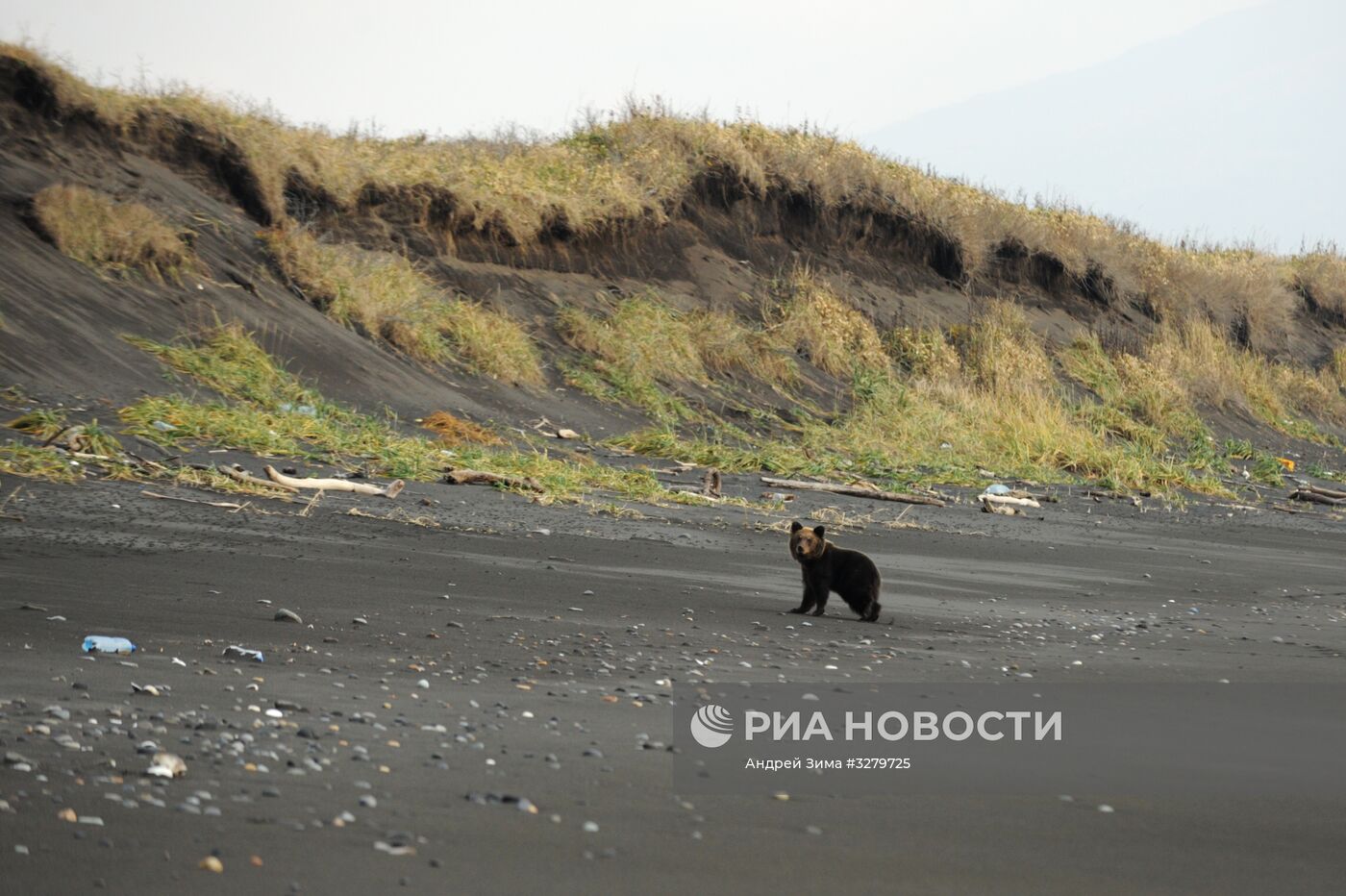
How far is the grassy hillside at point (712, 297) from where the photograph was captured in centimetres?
1544

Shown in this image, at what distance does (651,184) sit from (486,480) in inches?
491

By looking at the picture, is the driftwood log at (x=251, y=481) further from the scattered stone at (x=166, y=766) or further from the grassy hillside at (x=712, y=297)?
the scattered stone at (x=166, y=766)

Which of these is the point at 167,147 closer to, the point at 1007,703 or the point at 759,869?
the point at 1007,703

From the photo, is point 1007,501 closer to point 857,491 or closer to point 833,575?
point 857,491

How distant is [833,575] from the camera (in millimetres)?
6801

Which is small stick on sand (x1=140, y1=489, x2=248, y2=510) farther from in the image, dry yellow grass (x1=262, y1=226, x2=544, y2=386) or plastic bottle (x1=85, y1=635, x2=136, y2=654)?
dry yellow grass (x1=262, y1=226, x2=544, y2=386)

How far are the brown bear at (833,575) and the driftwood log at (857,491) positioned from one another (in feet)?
19.2

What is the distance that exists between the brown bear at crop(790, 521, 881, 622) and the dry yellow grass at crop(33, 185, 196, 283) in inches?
401

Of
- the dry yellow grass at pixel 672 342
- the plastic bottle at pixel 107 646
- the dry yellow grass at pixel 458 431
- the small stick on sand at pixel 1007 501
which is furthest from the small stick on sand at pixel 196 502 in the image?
the dry yellow grass at pixel 672 342

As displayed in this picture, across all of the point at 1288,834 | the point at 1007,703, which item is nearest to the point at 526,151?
the point at 1007,703

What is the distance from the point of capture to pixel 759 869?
289 centimetres

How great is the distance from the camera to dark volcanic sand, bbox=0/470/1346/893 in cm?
287

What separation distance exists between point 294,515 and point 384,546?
3.04ft

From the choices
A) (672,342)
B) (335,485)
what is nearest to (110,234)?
(335,485)
